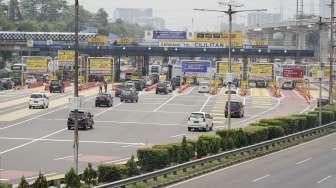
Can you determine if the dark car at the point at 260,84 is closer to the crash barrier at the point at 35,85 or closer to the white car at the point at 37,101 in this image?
the crash barrier at the point at 35,85

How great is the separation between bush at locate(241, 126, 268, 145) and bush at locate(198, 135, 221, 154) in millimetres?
4011

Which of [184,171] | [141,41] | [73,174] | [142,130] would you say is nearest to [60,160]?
[184,171]

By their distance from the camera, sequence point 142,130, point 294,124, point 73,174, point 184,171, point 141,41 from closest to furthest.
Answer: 1. point 73,174
2. point 184,171
3. point 294,124
4. point 142,130
5. point 141,41

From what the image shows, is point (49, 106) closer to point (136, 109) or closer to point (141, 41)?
point (136, 109)

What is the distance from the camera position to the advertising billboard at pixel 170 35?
13188 centimetres

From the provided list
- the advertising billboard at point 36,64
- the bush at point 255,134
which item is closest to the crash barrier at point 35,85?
the advertising billboard at point 36,64

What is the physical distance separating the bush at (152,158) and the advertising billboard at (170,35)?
102136 mm

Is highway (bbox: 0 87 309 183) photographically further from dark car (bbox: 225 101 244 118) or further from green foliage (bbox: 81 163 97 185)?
green foliage (bbox: 81 163 97 185)

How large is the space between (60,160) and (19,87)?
75840 mm

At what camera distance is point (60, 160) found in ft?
119

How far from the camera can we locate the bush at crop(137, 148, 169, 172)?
1141 inches

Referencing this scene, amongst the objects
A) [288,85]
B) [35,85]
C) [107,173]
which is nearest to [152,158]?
[107,173]

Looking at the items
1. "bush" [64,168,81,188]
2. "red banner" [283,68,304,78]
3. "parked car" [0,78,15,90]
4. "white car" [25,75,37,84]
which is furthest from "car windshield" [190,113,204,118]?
"white car" [25,75,37,84]

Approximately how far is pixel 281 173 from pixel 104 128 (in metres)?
24.5
